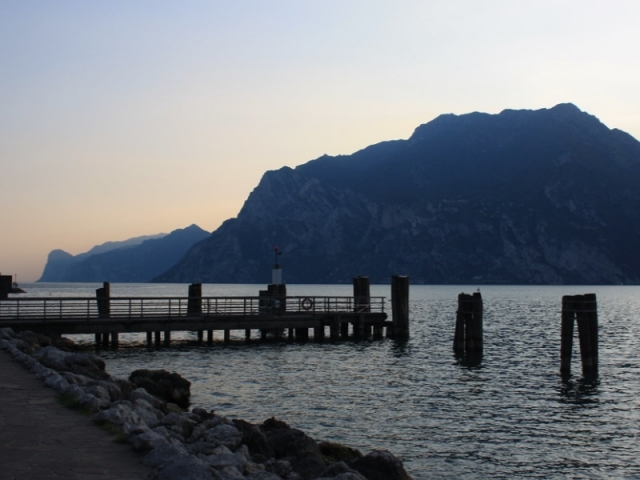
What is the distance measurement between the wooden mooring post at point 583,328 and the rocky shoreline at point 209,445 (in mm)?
17112

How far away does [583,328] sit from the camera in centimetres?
3022

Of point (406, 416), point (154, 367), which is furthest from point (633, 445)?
point (154, 367)

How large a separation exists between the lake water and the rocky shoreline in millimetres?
3204

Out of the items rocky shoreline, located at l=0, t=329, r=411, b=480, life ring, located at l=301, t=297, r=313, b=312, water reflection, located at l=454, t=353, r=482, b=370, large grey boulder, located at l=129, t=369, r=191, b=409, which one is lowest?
water reflection, located at l=454, t=353, r=482, b=370

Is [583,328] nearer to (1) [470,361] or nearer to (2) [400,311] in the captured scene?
(1) [470,361]

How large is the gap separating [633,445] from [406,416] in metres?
6.50

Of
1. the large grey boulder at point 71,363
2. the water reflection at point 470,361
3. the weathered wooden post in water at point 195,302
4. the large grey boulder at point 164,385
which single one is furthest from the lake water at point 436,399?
the large grey boulder at point 71,363

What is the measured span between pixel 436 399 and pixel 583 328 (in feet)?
28.5

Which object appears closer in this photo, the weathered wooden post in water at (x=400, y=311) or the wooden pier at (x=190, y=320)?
the wooden pier at (x=190, y=320)

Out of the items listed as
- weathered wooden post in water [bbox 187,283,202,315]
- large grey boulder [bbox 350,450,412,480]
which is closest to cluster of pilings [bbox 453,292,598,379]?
large grey boulder [bbox 350,450,412,480]

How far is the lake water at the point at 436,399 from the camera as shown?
1784 centimetres

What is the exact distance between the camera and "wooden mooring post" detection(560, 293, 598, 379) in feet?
97.9

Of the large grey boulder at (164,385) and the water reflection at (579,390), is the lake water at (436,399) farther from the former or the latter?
the large grey boulder at (164,385)

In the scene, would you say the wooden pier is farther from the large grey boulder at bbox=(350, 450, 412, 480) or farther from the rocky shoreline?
the large grey boulder at bbox=(350, 450, 412, 480)
